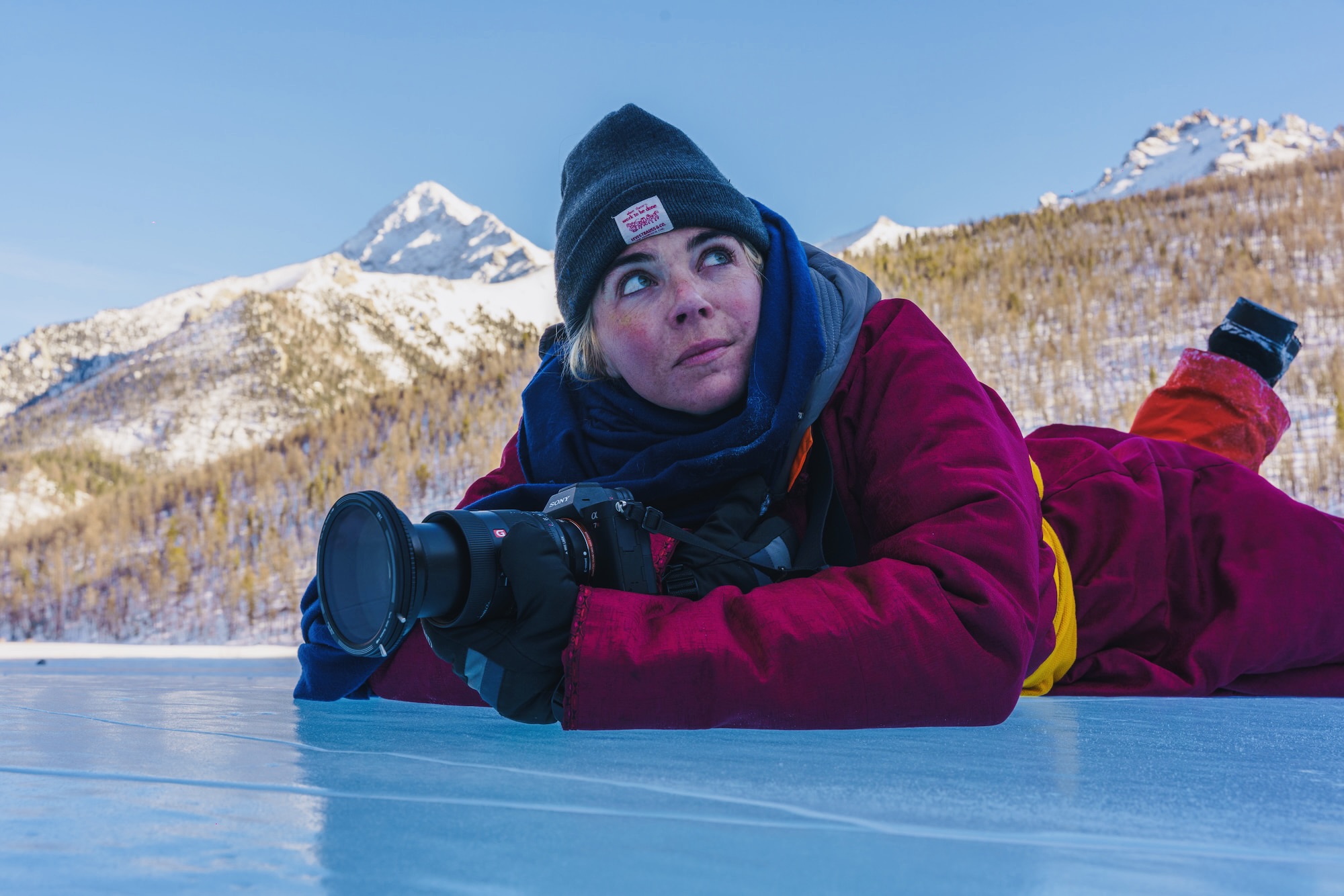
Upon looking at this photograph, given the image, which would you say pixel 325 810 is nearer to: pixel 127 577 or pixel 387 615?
pixel 387 615

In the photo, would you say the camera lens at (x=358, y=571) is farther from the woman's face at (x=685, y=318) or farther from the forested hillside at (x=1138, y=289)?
the forested hillside at (x=1138, y=289)

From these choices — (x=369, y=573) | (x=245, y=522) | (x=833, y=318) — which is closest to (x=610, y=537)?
(x=369, y=573)

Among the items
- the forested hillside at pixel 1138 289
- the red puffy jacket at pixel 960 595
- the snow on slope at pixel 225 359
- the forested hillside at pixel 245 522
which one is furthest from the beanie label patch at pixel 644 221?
the snow on slope at pixel 225 359

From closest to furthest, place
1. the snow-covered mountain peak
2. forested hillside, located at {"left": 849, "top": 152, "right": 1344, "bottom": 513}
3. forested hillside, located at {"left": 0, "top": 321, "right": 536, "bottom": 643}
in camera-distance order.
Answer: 1. forested hillside, located at {"left": 849, "top": 152, "right": 1344, "bottom": 513}
2. forested hillside, located at {"left": 0, "top": 321, "right": 536, "bottom": 643}
3. the snow-covered mountain peak

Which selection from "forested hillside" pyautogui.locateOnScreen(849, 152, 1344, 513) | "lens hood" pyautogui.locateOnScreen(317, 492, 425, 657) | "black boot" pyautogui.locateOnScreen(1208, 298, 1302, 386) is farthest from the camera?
"forested hillside" pyautogui.locateOnScreen(849, 152, 1344, 513)

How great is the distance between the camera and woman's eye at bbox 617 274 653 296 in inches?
50.3

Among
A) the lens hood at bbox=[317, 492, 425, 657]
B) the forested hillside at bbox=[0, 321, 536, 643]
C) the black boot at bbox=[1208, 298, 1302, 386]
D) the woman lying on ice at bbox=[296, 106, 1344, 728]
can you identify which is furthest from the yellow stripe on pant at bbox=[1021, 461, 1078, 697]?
the forested hillside at bbox=[0, 321, 536, 643]

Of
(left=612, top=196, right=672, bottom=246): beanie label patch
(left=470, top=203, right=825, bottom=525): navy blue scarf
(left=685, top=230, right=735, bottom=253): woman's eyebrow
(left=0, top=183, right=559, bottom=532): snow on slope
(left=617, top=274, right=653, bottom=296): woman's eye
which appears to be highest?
(left=0, top=183, right=559, bottom=532): snow on slope

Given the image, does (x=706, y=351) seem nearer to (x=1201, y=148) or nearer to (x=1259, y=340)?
(x=1259, y=340)

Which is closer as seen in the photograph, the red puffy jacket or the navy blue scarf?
the red puffy jacket

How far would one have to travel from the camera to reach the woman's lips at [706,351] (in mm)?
1196

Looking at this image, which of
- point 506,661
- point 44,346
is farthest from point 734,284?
point 44,346

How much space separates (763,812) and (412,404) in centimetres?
884

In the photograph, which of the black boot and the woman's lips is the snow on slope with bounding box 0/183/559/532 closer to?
the black boot
